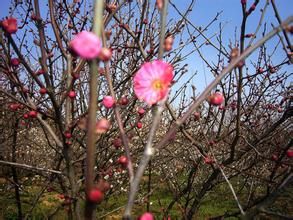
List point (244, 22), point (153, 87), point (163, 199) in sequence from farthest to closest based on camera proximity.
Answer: point (163, 199)
point (244, 22)
point (153, 87)

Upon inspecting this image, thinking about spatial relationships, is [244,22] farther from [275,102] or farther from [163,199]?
[163,199]

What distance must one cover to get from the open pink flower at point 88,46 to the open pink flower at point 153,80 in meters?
0.42

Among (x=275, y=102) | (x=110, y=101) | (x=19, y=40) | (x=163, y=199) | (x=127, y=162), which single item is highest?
(x=19, y=40)

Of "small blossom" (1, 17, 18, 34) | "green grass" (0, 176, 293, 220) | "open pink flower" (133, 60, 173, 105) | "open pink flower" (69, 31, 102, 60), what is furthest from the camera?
"green grass" (0, 176, 293, 220)

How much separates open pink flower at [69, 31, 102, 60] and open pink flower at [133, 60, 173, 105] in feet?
1.38

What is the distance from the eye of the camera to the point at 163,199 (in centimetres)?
920

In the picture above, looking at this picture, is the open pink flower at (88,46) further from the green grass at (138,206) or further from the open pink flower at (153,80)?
the green grass at (138,206)

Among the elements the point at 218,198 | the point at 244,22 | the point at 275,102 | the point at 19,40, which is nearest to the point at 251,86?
the point at 275,102

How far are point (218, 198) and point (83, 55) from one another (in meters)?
9.57

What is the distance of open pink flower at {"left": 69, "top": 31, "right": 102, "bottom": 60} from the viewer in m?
0.67

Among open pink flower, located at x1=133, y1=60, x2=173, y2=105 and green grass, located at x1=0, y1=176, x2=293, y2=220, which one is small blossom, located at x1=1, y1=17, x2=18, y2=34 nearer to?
open pink flower, located at x1=133, y1=60, x2=173, y2=105

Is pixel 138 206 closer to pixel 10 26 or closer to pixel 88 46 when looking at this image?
pixel 10 26

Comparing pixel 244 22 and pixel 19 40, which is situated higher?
pixel 19 40

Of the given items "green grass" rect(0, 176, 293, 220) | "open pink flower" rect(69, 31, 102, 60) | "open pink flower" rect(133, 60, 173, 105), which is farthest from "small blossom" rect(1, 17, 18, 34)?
"green grass" rect(0, 176, 293, 220)
